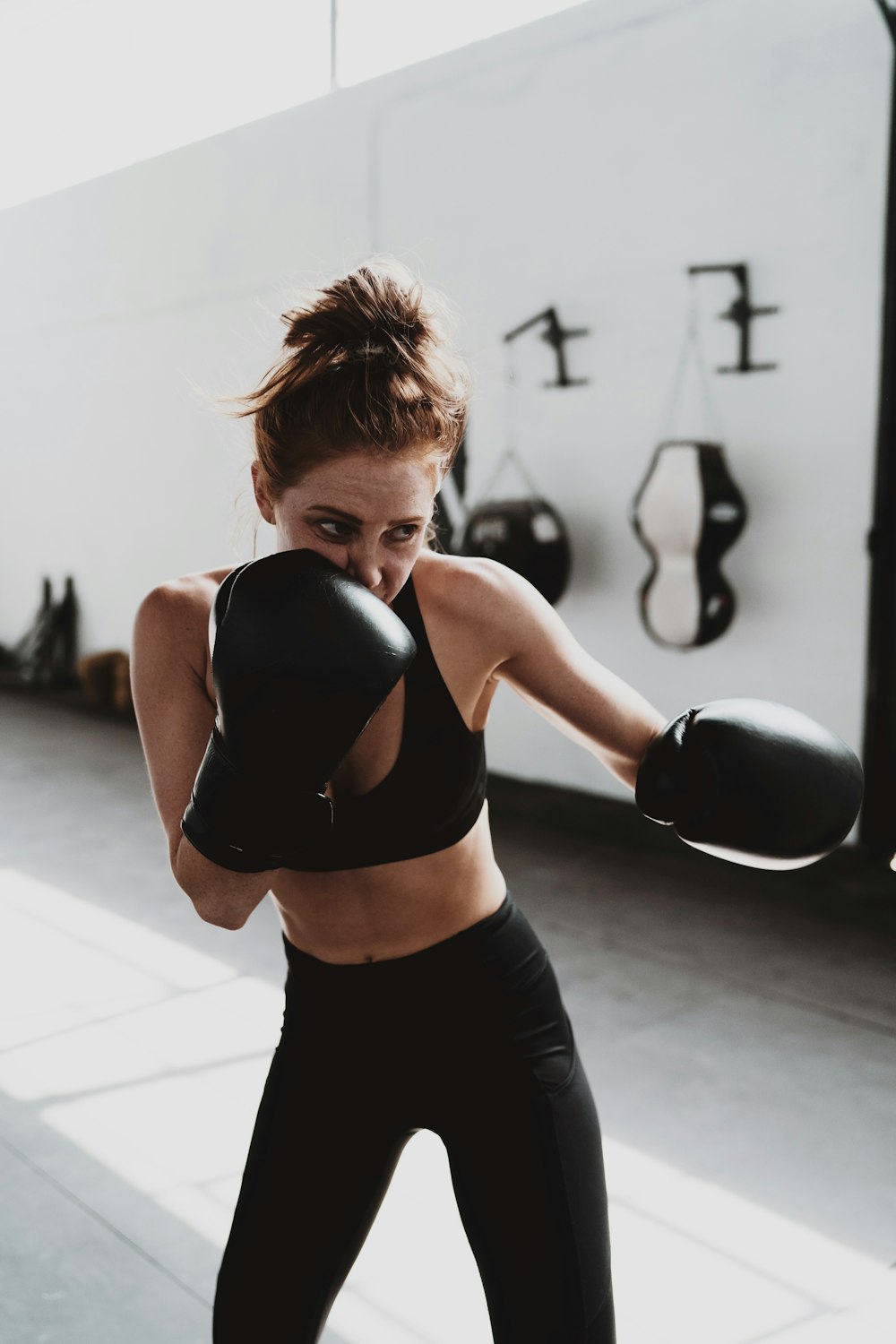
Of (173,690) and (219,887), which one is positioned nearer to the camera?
(219,887)

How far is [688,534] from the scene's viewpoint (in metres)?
3.71

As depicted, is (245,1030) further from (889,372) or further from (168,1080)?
(889,372)

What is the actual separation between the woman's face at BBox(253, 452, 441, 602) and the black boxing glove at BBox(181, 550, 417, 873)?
1.6 inches

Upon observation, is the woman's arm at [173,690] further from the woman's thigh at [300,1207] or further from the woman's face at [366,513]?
the woman's thigh at [300,1207]

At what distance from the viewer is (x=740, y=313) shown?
12.1ft

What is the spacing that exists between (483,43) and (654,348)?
137cm

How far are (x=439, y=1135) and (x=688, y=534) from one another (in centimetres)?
285

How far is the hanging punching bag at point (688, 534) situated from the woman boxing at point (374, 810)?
8.41 ft

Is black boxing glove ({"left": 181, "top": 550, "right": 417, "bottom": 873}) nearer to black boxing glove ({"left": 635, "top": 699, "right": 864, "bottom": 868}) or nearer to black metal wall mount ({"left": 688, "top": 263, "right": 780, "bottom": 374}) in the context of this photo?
black boxing glove ({"left": 635, "top": 699, "right": 864, "bottom": 868})

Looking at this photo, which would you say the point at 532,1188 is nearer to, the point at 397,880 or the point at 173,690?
the point at 397,880

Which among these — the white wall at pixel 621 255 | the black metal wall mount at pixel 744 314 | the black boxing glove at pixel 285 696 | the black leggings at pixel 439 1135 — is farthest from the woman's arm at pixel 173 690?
the black metal wall mount at pixel 744 314

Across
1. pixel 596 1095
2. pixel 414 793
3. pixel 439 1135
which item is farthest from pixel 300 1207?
pixel 596 1095

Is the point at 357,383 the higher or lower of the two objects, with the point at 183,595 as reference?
higher

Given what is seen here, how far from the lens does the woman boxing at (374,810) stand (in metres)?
0.96
